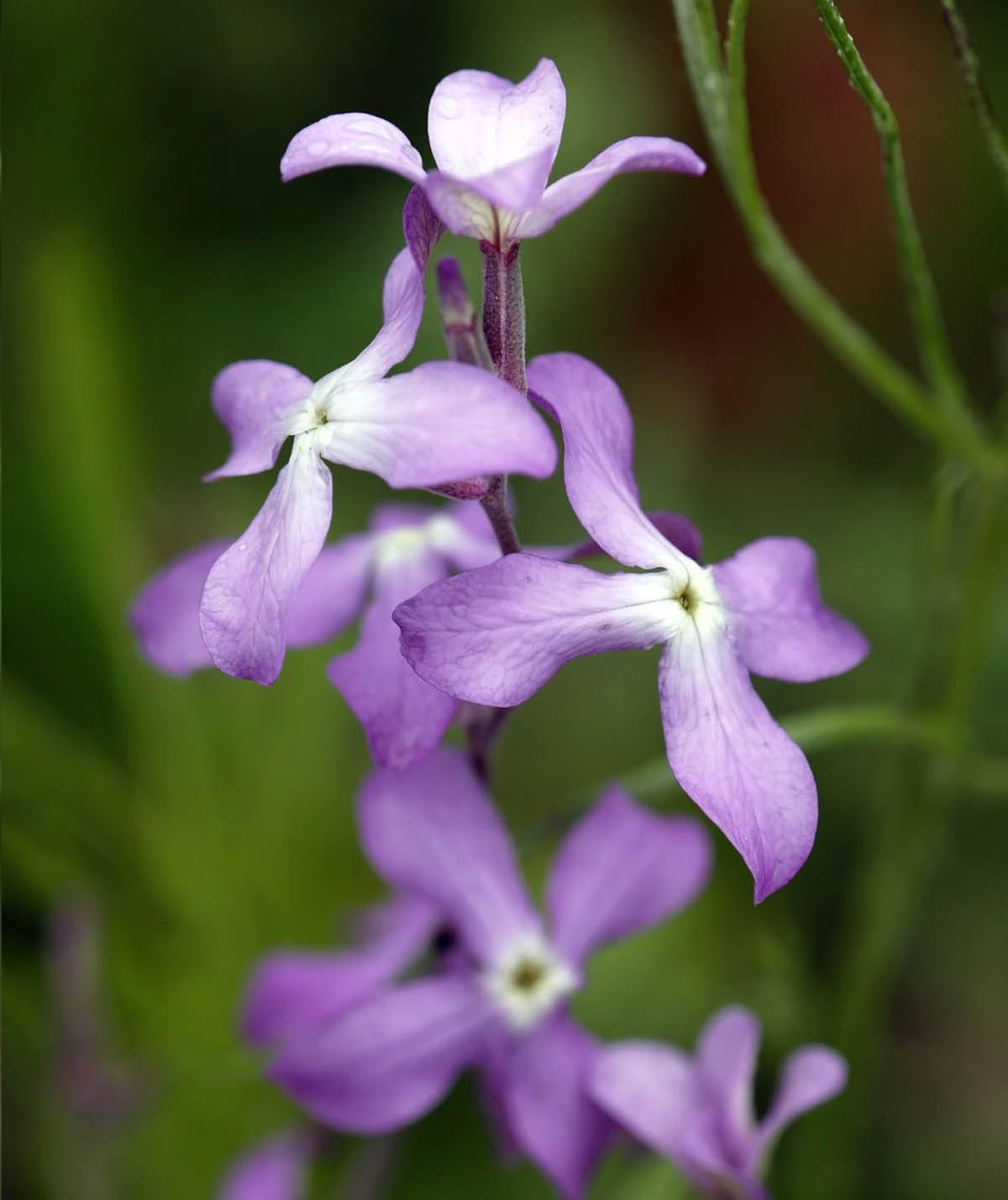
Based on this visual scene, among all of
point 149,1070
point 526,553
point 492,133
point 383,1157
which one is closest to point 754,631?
point 526,553

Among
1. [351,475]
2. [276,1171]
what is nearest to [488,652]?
[276,1171]

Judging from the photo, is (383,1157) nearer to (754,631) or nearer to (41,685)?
(754,631)

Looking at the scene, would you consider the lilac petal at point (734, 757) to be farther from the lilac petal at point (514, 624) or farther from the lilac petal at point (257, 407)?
the lilac petal at point (257, 407)

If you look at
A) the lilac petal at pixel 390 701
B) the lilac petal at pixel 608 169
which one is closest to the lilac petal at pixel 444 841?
the lilac petal at pixel 390 701

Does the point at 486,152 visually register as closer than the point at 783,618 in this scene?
Yes

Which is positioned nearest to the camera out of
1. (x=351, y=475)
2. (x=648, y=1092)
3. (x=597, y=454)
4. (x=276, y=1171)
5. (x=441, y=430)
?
(x=441, y=430)

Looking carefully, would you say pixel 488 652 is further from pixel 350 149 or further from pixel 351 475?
pixel 351 475

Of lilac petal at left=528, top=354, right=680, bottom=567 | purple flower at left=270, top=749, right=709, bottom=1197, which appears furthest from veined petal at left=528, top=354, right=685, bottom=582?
purple flower at left=270, top=749, right=709, bottom=1197
